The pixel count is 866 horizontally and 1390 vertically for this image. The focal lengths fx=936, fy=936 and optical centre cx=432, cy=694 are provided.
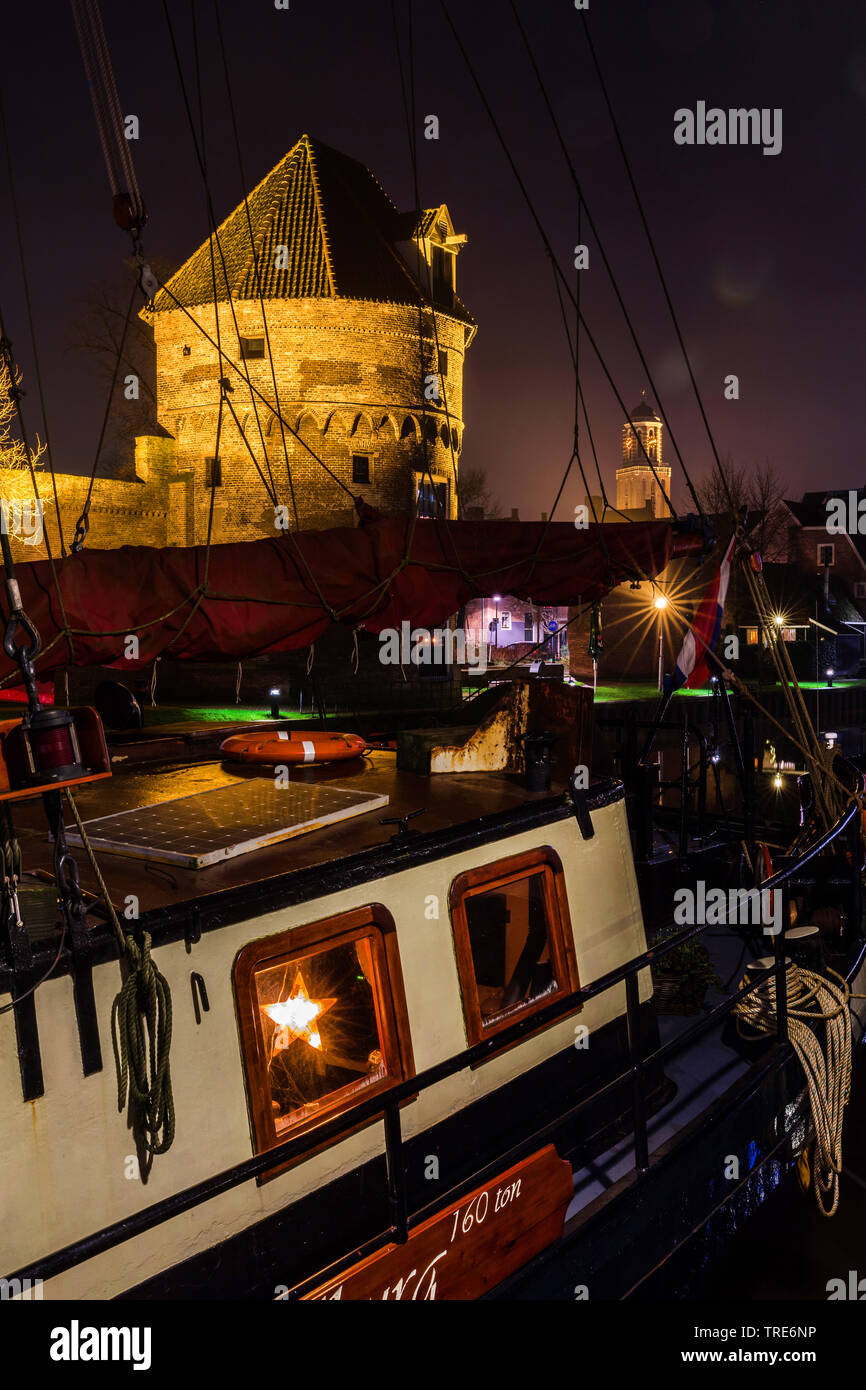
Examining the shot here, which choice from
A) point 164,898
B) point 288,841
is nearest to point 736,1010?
point 288,841

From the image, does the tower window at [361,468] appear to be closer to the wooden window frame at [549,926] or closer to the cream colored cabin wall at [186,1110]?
the wooden window frame at [549,926]

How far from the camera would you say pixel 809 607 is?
167ft

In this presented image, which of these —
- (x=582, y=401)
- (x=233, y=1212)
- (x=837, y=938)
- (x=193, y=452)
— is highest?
(x=193, y=452)

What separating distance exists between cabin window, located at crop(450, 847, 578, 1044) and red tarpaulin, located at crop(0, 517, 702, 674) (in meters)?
1.87

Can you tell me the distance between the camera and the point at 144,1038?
Answer: 3.26 metres

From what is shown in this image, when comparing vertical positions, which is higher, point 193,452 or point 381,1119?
point 193,452

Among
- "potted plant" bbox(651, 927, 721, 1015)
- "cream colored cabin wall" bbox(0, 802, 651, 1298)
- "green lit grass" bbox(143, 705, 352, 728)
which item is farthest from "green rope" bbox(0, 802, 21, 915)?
"green lit grass" bbox(143, 705, 352, 728)

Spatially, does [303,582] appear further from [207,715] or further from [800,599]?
[800,599]

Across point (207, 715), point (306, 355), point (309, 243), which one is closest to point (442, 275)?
point (309, 243)

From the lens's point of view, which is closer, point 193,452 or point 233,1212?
point 233,1212

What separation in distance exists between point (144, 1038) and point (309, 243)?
112 feet

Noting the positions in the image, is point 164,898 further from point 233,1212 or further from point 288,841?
point 233,1212

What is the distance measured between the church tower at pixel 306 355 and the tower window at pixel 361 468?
0.12ft

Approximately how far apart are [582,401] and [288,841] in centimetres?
564
